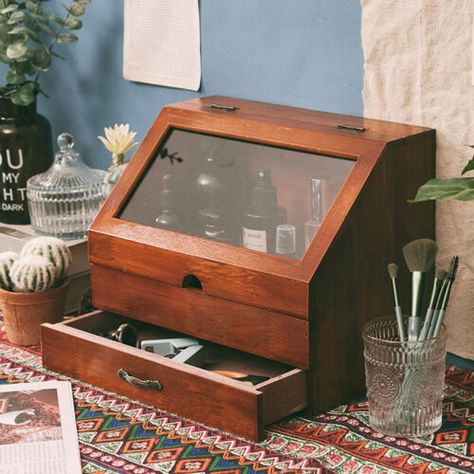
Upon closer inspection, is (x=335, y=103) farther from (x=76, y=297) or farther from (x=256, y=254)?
(x=76, y=297)

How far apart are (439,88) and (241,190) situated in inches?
13.9

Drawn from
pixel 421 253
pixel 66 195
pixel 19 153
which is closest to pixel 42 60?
pixel 19 153

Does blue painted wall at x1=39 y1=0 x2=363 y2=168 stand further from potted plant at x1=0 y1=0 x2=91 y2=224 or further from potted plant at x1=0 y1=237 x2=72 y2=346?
potted plant at x1=0 y1=237 x2=72 y2=346

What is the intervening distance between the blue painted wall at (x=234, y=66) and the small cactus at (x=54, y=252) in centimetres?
44

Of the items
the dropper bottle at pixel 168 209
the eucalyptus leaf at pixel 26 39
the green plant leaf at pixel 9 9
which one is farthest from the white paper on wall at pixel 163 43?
the dropper bottle at pixel 168 209

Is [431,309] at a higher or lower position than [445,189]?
lower

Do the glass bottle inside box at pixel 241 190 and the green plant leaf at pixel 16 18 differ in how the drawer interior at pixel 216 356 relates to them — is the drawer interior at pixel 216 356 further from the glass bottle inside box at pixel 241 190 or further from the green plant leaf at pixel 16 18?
the green plant leaf at pixel 16 18

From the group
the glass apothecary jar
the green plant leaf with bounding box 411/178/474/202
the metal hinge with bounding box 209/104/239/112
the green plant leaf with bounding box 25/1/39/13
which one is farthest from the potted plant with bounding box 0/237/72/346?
the green plant leaf with bounding box 411/178/474/202

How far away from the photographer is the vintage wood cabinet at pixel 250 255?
1547 millimetres

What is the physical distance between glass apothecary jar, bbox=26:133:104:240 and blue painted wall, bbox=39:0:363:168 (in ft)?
0.64

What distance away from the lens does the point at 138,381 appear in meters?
1.60

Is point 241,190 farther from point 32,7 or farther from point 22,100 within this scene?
point 32,7

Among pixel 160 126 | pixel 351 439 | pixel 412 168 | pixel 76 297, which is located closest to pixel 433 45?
pixel 412 168

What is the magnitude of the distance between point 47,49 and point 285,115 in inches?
26.9
